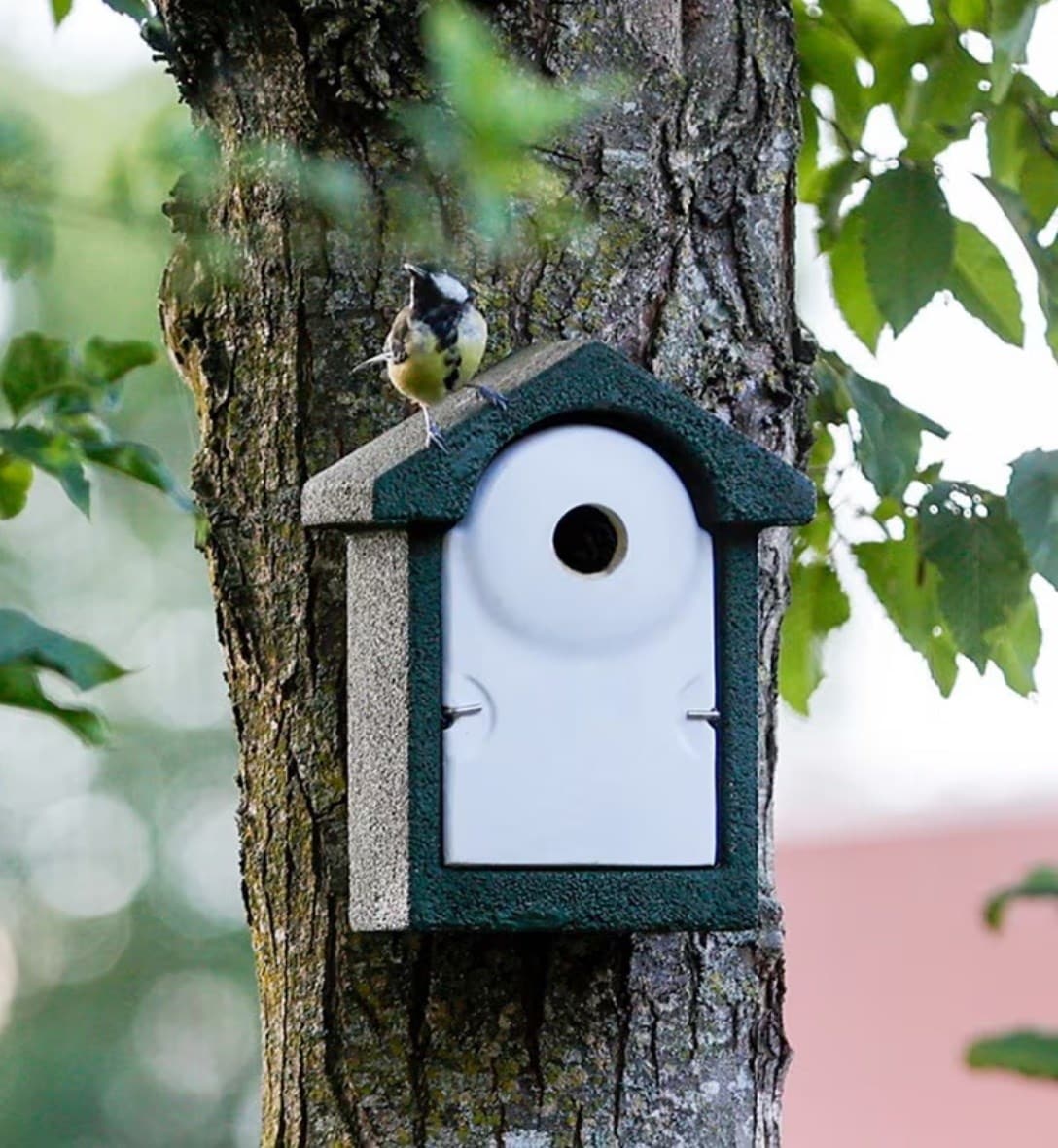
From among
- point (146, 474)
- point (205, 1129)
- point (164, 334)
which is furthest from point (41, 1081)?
point (146, 474)

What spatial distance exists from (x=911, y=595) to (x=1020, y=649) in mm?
124

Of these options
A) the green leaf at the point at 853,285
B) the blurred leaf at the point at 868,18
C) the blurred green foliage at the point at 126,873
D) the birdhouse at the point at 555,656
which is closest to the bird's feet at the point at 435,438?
the birdhouse at the point at 555,656

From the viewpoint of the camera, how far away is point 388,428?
1741 millimetres

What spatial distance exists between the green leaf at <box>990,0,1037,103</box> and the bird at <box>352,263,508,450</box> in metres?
0.51

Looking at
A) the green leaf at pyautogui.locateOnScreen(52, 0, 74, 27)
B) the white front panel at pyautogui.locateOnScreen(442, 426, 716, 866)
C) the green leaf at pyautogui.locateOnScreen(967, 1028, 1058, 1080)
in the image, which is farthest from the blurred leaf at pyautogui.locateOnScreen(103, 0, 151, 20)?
the green leaf at pyautogui.locateOnScreen(967, 1028, 1058, 1080)

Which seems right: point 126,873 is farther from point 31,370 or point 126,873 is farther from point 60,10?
point 31,370

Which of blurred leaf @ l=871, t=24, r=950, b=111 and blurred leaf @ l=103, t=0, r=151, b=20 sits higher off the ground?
blurred leaf @ l=871, t=24, r=950, b=111

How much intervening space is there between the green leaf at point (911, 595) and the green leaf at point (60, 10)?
99 centimetres

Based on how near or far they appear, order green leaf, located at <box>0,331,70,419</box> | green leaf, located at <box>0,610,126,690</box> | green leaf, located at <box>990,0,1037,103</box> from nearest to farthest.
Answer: green leaf, located at <box>0,610,126,690</box>, green leaf, located at <box>0,331,70,419</box>, green leaf, located at <box>990,0,1037,103</box>

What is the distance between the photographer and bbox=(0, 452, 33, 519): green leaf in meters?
1.23

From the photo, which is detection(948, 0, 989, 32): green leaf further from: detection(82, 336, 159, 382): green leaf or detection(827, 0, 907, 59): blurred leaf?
detection(82, 336, 159, 382): green leaf

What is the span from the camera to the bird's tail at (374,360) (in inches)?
65.9

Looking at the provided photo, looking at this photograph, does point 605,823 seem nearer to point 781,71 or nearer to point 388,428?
point 388,428

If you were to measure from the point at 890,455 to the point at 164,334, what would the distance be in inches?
28.0
